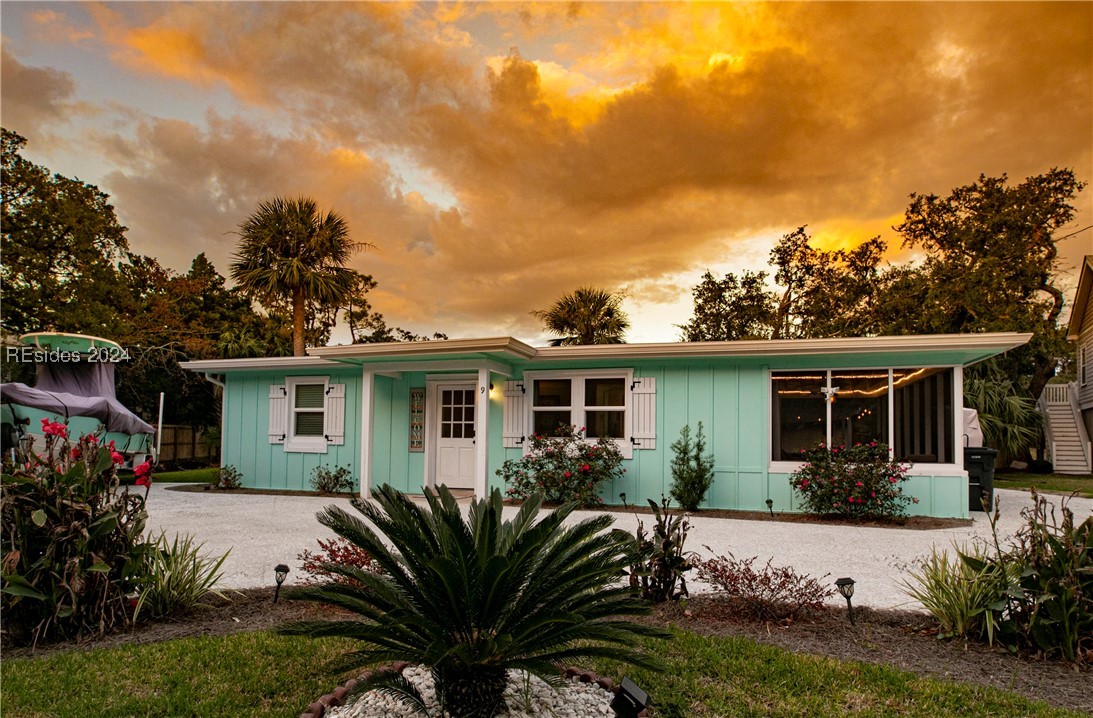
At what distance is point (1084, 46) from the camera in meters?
9.44

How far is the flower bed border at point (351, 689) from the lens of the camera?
2268mm

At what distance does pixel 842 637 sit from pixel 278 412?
10486 millimetres

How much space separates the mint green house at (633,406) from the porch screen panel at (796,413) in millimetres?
19

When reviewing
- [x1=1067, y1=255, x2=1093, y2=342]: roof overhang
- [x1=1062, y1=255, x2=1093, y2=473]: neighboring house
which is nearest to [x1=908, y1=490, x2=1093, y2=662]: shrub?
[x1=1067, y1=255, x2=1093, y2=342]: roof overhang

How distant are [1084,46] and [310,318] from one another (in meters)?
20.5

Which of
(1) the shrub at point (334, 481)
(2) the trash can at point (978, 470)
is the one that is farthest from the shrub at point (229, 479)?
(2) the trash can at point (978, 470)

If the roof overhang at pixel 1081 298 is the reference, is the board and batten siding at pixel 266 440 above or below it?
below

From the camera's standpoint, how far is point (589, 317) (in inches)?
719

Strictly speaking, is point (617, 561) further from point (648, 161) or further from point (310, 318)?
point (310, 318)

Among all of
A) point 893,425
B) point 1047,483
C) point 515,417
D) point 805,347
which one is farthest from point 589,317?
point 1047,483

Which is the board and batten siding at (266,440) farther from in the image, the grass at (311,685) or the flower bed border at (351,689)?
the flower bed border at (351,689)

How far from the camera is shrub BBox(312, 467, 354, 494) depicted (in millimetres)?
11008

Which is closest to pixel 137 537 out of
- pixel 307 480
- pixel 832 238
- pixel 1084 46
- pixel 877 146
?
pixel 307 480

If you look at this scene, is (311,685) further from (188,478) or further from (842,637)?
(188,478)
